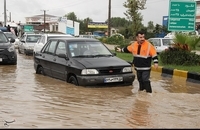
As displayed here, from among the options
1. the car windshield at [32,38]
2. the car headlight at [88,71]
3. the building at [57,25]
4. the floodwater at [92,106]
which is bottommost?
Answer: the floodwater at [92,106]

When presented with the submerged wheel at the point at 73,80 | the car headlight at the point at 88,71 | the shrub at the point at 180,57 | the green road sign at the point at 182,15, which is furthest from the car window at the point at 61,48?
the green road sign at the point at 182,15

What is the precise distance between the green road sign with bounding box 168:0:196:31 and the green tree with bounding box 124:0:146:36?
13.9 metres

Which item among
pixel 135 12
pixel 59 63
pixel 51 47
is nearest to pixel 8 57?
pixel 51 47

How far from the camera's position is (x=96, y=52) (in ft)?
32.3

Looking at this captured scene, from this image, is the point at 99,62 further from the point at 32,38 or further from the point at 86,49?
the point at 32,38

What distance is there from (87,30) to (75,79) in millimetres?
99787

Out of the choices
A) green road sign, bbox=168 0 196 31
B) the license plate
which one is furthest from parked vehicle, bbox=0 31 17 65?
green road sign, bbox=168 0 196 31

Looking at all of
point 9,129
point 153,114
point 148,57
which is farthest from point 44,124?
point 148,57

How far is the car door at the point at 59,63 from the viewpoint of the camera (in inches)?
379

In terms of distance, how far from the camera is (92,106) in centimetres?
696

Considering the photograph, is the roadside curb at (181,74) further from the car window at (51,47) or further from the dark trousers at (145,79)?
the car window at (51,47)

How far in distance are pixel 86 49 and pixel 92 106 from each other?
10.4ft

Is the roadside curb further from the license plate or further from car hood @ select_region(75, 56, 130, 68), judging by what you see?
the license plate

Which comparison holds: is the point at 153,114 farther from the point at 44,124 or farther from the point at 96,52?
the point at 96,52
